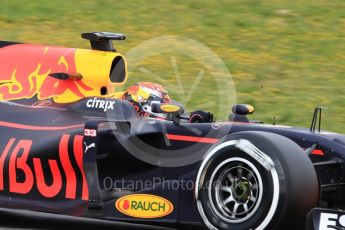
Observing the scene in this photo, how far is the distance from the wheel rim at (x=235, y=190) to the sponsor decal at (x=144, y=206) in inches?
25.7

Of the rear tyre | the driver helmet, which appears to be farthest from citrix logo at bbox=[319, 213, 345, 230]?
the driver helmet

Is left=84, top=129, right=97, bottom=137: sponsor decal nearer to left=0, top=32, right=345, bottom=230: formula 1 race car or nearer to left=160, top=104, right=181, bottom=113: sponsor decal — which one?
left=0, top=32, right=345, bottom=230: formula 1 race car

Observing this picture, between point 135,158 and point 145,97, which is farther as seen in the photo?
point 145,97

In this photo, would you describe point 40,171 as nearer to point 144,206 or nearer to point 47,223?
point 47,223

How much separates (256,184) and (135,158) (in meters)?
1.63

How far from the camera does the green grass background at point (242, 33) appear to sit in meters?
15.6

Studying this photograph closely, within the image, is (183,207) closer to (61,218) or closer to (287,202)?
(287,202)

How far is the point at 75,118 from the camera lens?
8.67 m

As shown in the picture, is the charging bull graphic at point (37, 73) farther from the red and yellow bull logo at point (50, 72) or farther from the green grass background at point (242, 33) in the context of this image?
the green grass background at point (242, 33)

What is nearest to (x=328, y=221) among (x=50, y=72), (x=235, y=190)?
(x=235, y=190)

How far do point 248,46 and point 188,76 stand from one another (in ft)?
5.84

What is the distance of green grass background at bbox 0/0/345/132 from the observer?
51.1ft

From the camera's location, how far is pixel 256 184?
22.6 ft

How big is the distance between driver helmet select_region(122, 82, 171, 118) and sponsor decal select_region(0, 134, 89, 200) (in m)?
0.89
